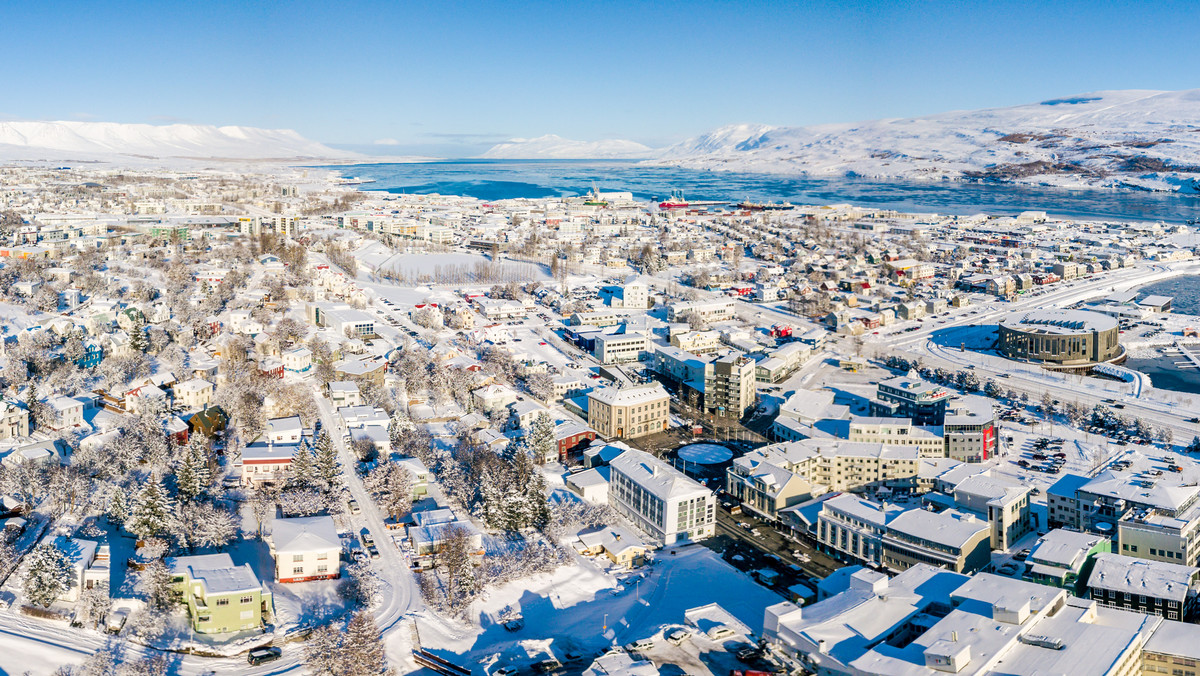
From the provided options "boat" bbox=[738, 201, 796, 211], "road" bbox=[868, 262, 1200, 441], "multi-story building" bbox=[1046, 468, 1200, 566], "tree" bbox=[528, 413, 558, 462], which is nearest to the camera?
"multi-story building" bbox=[1046, 468, 1200, 566]

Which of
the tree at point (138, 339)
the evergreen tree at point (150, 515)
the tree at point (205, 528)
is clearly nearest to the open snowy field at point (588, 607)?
the tree at point (205, 528)

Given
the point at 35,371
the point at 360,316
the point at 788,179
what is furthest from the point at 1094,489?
the point at 788,179

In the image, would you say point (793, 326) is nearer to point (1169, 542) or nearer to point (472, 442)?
point (472, 442)

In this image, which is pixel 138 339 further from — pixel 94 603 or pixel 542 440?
pixel 94 603

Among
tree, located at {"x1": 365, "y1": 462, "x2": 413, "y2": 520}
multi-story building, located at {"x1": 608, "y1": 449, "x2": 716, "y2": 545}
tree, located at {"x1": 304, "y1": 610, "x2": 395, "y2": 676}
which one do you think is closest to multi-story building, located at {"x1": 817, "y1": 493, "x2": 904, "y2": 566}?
multi-story building, located at {"x1": 608, "y1": 449, "x2": 716, "y2": 545}

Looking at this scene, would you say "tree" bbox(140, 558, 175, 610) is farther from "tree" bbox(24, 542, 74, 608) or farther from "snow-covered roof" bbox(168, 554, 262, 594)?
"tree" bbox(24, 542, 74, 608)

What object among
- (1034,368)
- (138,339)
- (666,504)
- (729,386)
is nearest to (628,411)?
(729,386)

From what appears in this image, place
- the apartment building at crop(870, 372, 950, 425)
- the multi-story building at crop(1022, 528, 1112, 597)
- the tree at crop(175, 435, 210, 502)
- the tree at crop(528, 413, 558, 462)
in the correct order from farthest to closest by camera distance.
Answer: the apartment building at crop(870, 372, 950, 425) < the tree at crop(528, 413, 558, 462) < the tree at crop(175, 435, 210, 502) < the multi-story building at crop(1022, 528, 1112, 597)

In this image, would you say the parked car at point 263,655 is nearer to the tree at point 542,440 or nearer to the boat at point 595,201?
the tree at point 542,440
